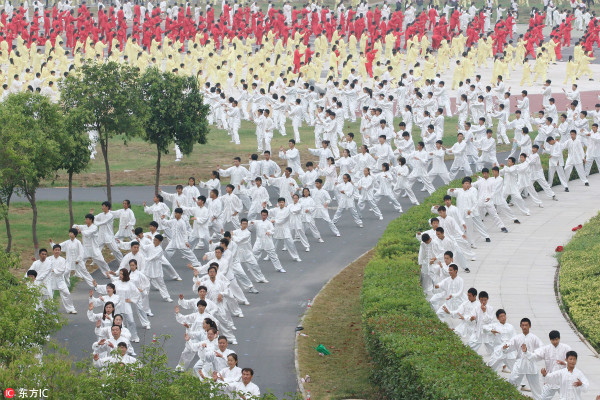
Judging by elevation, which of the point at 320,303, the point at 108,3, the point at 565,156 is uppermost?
the point at 108,3

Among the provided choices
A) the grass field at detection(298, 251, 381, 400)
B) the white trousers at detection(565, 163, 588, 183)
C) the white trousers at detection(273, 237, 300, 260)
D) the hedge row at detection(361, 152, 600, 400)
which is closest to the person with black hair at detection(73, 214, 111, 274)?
the white trousers at detection(273, 237, 300, 260)

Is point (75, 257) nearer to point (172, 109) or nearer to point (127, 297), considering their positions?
point (127, 297)

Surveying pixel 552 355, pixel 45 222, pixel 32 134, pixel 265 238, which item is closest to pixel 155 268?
pixel 265 238

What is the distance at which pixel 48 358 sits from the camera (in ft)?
36.5

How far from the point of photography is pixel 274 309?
62.4 ft

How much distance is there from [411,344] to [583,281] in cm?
527

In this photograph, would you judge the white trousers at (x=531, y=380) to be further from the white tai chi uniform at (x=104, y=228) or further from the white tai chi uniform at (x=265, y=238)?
the white tai chi uniform at (x=104, y=228)

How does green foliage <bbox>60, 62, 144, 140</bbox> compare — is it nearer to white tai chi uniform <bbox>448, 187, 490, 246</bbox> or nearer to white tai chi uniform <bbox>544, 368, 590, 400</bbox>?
white tai chi uniform <bbox>448, 187, 490, 246</bbox>

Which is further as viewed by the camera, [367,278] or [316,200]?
[316,200]

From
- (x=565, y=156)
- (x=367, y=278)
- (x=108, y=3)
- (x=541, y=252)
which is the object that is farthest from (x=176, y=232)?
(x=108, y=3)

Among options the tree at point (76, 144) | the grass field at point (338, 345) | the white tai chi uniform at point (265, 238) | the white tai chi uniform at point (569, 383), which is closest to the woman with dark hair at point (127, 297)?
the grass field at point (338, 345)

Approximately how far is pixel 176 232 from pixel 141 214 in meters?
4.11

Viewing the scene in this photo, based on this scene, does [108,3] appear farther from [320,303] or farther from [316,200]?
[320,303]

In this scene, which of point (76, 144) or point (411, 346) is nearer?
point (411, 346)
